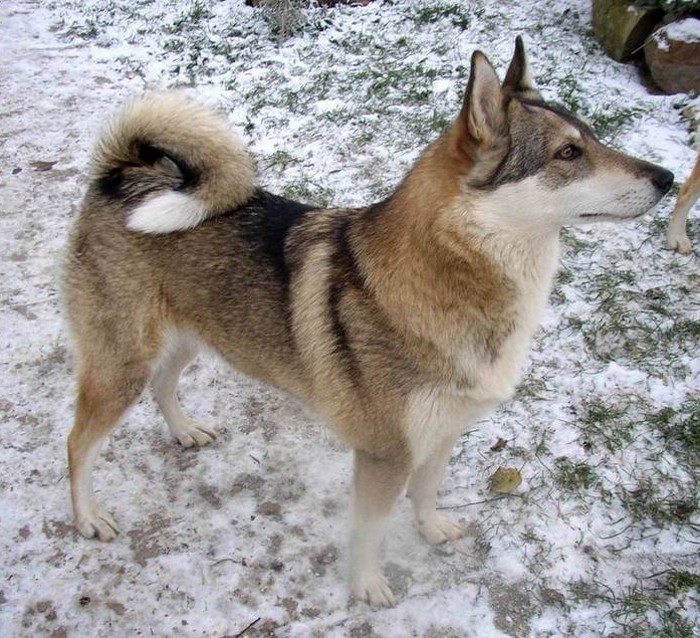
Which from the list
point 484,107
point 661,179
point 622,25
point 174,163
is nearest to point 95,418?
point 174,163

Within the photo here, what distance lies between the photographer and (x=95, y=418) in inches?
109

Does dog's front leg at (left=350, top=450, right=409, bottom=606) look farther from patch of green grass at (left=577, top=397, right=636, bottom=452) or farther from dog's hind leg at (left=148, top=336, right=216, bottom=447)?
patch of green grass at (left=577, top=397, right=636, bottom=452)

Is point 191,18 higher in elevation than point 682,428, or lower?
higher

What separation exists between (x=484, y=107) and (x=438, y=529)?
1830 mm

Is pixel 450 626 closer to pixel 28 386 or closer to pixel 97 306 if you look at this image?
pixel 97 306

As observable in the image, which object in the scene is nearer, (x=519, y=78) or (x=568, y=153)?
(x=568, y=153)

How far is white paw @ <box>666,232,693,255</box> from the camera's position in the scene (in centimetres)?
421

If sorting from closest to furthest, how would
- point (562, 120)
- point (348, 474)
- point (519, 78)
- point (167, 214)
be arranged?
point (562, 120) → point (519, 78) → point (167, 214) → point (348, 474)

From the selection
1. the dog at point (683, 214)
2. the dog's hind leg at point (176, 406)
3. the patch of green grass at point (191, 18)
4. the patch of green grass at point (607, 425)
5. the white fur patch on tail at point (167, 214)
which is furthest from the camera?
the patch of green grass at point (191, 18)

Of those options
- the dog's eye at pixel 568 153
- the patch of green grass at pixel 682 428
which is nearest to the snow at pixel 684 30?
the patch of green grass at pixel 682 428

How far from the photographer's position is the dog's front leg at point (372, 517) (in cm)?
241

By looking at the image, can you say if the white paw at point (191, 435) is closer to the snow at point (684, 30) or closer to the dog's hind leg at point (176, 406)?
the dog's hind leg at point (176, 406)

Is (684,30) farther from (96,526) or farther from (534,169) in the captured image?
(96,526)

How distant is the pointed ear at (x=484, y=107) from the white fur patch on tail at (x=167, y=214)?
1.13 metres
